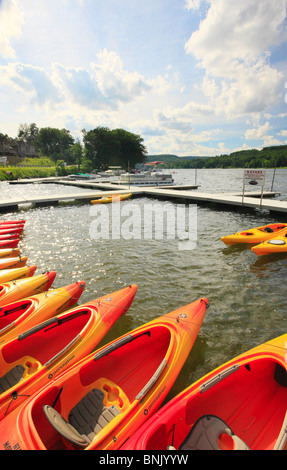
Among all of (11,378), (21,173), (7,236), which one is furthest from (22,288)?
(21,173)

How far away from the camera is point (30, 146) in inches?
3954

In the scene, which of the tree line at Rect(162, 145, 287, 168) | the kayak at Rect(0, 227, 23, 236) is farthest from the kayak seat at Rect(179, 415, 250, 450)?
the tree line at Rect(162, 145, 287, 168)

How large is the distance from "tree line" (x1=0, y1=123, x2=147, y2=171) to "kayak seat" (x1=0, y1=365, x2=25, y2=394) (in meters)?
79.9

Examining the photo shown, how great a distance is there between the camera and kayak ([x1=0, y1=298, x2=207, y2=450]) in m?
2.88

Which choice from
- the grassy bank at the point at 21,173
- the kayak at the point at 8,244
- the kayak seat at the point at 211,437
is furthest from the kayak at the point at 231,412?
the grassy bank at the point at 21,173

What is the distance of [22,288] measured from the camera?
22.8ft

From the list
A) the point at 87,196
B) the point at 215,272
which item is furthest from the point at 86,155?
the point at 215,272

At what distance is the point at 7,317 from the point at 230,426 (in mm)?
5371

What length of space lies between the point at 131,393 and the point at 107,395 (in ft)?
1.39

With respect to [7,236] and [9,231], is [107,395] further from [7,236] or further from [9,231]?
[9,231]

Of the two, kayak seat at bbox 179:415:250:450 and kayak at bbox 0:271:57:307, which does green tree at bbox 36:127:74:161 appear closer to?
kayak at bbox 0:271:57:307

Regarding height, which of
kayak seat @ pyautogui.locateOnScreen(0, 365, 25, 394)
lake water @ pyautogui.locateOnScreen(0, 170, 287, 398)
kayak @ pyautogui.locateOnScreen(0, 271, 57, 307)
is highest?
kayak @ pyautogui.locateOnScreen(0, 271, 57, 307)
